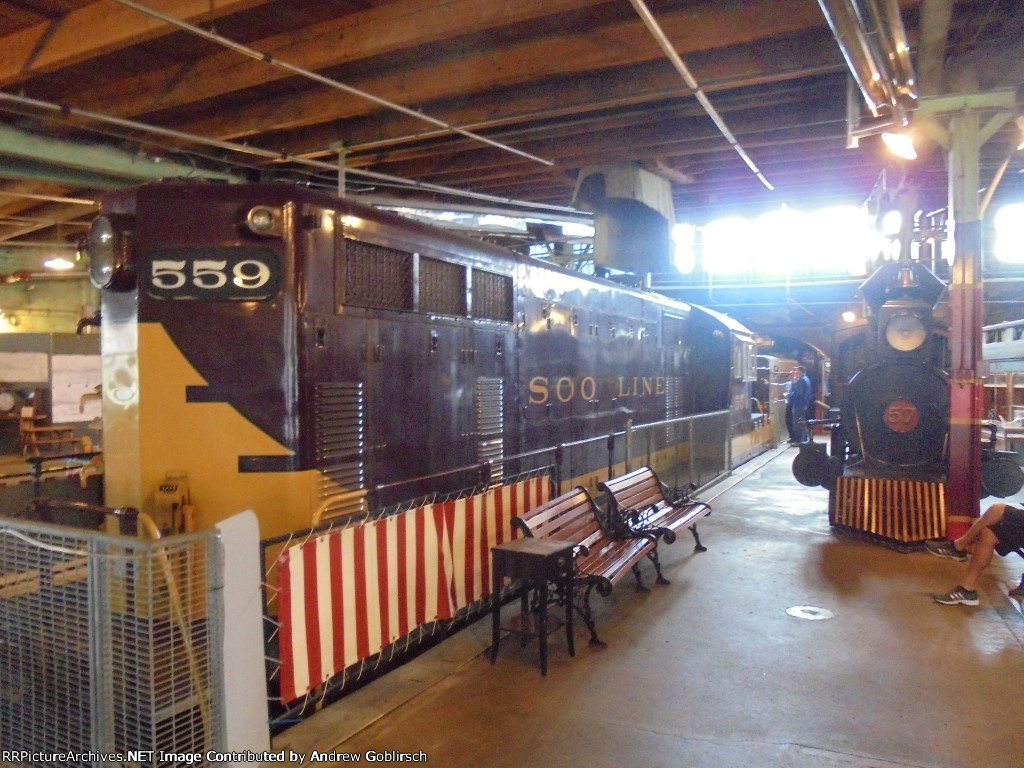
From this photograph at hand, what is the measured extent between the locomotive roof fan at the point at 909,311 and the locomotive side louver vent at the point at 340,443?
6434 mm

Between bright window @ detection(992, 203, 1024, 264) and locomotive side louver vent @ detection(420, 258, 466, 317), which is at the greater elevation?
bright window @ detection(992, 203, 1024, 264)

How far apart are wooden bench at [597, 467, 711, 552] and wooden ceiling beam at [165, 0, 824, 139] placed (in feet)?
11.6

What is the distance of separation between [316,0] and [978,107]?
5.79 m

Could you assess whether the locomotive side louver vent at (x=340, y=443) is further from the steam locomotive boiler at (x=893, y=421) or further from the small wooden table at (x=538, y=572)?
the steam locomotive boiler at (x=893, y=421)

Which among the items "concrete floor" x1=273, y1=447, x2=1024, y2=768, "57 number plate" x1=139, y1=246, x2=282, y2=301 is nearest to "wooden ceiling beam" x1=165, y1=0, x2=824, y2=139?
"57 number plate" x1=139, y1=246, x2=282, y2=301

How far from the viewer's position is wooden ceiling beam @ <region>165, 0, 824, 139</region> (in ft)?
18.1

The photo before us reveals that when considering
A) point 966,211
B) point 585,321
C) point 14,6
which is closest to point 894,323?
point 966,211

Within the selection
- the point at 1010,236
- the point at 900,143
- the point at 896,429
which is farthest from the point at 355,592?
the point at 1010,236

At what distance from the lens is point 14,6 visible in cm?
558

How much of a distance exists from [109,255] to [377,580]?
97.4 inches

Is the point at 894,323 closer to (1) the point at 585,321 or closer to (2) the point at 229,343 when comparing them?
(1) the point at 585,321

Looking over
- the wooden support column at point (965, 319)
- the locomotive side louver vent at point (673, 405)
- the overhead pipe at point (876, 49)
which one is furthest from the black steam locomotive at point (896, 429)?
the overhead pipe at point (876, 49)

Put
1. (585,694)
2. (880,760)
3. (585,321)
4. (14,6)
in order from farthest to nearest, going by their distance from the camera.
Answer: (585,321) → (14,6) → (585,694) → (880,760)

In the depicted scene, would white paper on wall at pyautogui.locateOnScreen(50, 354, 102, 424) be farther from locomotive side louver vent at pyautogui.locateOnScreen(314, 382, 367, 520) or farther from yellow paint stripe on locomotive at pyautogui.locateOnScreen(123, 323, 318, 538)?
locomotive side louver vent at pyautogui.locateOnScreen(314, 382, 367, 520)
